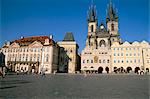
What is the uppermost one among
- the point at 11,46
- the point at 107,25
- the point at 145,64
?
the point at 107,25

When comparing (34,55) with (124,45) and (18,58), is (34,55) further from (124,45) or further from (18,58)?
(124,45)

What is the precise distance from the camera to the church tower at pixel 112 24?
89.7 metres

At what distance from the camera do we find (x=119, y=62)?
2955 inches

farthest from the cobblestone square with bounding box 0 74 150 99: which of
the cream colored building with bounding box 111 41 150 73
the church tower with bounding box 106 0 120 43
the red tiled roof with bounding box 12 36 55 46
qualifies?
the church tower with bounding box 106 0 120 43

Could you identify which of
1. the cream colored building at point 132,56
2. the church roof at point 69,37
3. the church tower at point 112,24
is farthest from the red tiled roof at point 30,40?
the church tower at point 112,24

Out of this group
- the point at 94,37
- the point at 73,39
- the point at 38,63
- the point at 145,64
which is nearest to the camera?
the point at 38,63

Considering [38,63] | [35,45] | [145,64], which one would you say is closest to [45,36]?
[35,45]

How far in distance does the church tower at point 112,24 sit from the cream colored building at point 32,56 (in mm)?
30771

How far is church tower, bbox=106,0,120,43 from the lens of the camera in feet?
294

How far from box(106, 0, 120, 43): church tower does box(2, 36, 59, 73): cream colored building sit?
30771 millimetres

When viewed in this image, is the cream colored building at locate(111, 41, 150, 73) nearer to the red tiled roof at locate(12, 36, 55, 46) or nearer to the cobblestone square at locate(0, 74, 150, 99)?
the red tiled roof at locate(12, 36, 55, 46)

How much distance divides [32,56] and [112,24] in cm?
4309

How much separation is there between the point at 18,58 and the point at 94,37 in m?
37.1

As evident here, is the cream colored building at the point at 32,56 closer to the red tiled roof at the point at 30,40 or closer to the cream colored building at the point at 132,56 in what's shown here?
the red tiled roof at the point at 30,40
